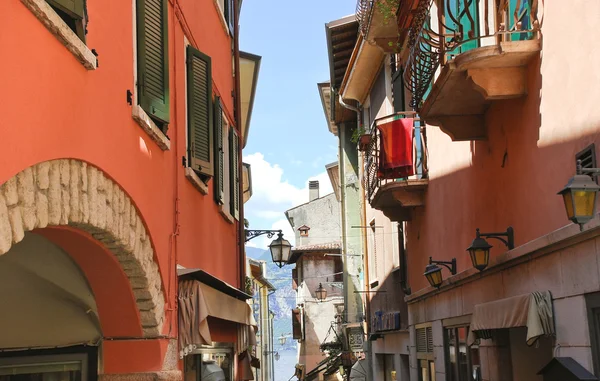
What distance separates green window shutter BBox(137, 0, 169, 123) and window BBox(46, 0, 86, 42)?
5.99 feet

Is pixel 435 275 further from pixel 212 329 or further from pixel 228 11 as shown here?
pixel 228 11

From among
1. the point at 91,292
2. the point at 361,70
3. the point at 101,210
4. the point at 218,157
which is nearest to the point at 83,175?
the point at 101,210

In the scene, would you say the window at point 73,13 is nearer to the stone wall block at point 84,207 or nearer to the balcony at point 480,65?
the stone wall block at point 84,207

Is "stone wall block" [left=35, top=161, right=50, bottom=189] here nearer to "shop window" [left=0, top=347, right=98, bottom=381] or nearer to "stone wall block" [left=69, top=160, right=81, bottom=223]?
"stone wall block" [left=69, top=160, right=81, bottom=223]

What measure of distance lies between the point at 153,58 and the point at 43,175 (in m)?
3.50

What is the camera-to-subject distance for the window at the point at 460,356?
11.1 metres

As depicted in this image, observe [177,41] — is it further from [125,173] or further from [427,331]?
[427,331]

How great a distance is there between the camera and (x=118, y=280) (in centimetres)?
725

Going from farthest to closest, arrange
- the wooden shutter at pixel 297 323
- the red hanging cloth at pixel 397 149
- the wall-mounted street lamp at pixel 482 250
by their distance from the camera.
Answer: the wooden shutter at pixel 297 323 < the red hanging cloth at pixel 397 149 < the wall-mounted street lamp at pixel 482 250

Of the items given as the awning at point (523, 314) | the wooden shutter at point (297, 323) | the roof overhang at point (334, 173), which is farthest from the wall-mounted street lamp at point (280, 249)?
the wooden shutter at point (297, 323)

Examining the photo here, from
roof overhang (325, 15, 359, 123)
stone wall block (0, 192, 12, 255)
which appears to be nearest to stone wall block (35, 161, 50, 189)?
stone wall block (0, 192, 12, 255)

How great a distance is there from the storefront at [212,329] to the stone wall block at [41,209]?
388 centimetres

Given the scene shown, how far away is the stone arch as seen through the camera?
4.40 meters

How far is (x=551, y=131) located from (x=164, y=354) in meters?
4.21
